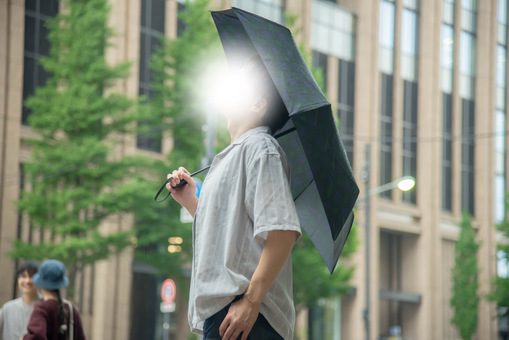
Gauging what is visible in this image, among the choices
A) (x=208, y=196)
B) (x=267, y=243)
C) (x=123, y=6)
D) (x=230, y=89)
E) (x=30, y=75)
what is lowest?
(x=267, y=243)

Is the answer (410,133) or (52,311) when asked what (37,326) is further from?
(410,133)

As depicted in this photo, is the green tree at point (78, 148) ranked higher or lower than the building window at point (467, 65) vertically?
lower

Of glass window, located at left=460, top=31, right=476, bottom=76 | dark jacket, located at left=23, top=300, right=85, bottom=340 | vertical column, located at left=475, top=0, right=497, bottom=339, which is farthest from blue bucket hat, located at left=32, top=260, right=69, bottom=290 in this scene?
glass window, located at left=460, top=31, right=476, bottom=76

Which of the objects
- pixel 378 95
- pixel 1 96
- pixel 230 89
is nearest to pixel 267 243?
pixel 230 89

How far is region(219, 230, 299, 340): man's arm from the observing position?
2.38 m

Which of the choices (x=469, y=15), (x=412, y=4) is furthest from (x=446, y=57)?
(x=469, y=15)

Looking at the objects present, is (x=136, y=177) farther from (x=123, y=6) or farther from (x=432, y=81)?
(x=432, y=81)

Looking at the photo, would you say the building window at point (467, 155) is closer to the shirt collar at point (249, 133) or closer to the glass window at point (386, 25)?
the glass window at point (386, 25)

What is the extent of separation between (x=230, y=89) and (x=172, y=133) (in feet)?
65.1

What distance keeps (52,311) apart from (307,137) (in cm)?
318

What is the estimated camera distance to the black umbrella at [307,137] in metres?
2.53

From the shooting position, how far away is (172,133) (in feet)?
73.8

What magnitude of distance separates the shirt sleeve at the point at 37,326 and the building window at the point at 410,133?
3718cm

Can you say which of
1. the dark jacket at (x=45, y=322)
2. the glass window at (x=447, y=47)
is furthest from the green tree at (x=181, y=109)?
the glass window at (x=447, y=47)
